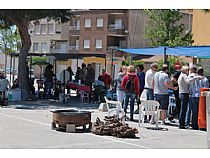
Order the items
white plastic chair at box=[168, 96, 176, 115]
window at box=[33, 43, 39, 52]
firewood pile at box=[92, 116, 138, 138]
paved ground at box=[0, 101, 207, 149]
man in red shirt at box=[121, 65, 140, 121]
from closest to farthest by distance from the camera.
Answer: paved ground at box=[0, 101, 207, 149] < firewood pile at box=[92, 116, 138, 138] < man in red shirt at box=[121, 65, 140, 121] < white plastic chair at box=[168, 96, 176, 115] < window at box=[33, 43, 39, 52]

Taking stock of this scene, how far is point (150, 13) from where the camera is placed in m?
43.5

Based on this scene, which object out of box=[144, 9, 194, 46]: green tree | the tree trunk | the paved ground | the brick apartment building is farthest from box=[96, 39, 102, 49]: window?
the paved ground

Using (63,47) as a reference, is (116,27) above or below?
above

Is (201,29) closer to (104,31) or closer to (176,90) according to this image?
(176,90)

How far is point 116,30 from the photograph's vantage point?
62844 mm

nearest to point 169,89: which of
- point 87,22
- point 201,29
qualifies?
point 201,29

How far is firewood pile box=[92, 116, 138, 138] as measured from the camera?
10234mm

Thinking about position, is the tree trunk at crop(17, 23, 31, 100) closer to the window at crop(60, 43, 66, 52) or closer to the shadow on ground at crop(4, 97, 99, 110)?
the shadow on ground at crop(4, 97, 99, 110)

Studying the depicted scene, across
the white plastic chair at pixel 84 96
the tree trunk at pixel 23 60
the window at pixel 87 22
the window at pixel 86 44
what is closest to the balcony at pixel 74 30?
the window at pixel 87 22

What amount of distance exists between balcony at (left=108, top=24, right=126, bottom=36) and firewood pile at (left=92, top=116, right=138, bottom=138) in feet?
171

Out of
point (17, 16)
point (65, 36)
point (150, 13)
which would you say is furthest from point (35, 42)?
point (17, 16)

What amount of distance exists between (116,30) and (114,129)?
53.0 metres

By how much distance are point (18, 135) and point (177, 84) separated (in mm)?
5071

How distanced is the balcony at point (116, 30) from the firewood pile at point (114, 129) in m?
52.1
